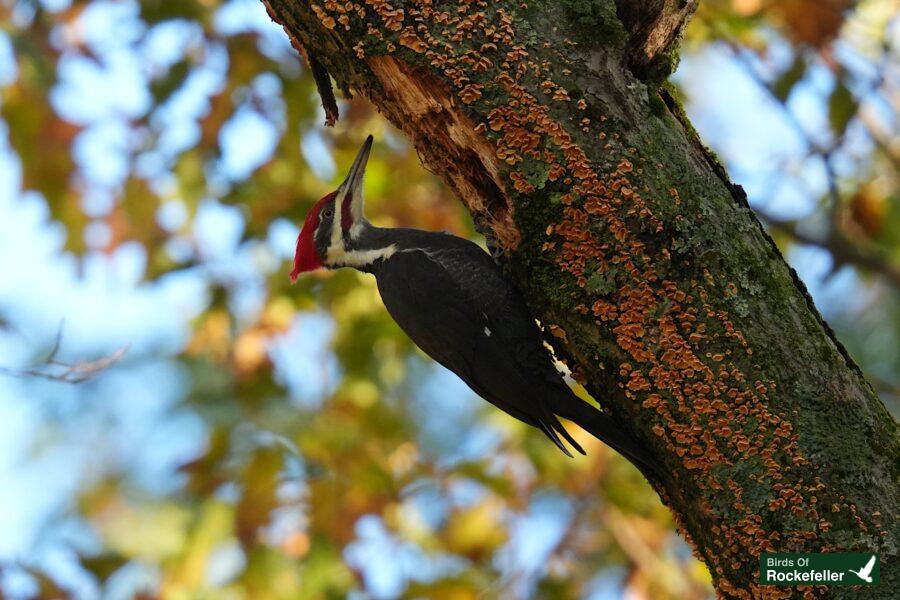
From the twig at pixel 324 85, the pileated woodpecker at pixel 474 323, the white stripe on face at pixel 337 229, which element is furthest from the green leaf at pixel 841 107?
the twig at pixel 324 85

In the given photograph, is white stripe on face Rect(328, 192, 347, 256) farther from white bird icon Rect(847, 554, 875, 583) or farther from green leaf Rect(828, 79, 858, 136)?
white bird icon Rect(847, 554, 875, 583)

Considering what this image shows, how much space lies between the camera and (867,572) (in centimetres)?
211

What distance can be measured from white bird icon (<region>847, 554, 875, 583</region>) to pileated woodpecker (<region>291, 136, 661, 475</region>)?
928 millimetres

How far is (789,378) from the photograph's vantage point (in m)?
2.22

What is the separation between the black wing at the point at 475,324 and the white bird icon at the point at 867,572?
1.16 meters

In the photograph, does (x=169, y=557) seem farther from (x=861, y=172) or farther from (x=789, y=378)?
(x=861, y=172)

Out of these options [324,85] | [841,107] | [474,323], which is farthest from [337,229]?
[841,107]

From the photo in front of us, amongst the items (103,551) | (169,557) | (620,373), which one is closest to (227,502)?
(169,557)

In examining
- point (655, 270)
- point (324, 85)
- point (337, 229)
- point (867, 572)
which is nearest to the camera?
point (867, 572)

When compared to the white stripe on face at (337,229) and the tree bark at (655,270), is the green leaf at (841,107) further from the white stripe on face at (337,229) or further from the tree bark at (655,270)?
the white stripe on face at (337,229)

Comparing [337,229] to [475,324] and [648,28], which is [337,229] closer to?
[475,324]

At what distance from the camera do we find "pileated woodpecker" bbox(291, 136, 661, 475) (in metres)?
3.26

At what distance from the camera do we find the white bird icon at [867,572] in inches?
82.7

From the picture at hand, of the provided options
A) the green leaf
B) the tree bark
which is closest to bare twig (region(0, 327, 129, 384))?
the tree bark
